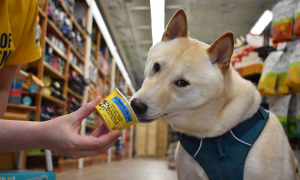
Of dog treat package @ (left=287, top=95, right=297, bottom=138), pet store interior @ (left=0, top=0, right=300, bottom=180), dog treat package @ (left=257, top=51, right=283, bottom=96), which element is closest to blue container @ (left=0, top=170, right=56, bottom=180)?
pet store interior @ (left=0, top=0, right=300, bottom=180)

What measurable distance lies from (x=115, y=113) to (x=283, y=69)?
199 centimetres

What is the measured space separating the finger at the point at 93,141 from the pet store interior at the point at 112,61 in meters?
0.69

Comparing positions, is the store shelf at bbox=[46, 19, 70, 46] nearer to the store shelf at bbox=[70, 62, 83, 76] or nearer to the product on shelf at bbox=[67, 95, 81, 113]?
the store shelf at bbox=[70, 62, 83, 76]

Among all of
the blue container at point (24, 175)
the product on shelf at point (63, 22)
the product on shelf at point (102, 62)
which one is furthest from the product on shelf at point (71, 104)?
the blue container at point (24, 175)

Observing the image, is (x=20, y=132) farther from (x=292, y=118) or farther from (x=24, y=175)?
(x=292, y=118)

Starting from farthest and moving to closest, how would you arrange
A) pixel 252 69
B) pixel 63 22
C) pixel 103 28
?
pixel 103 28 < pixel 63 22 < pixel 252 69

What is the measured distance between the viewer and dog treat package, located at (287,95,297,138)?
2.31 meters

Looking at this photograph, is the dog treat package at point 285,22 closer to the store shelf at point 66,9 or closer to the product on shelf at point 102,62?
the store shelf at point 66,9

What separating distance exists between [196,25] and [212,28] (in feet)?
2.12

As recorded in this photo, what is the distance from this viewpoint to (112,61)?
779cm

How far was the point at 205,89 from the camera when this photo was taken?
1.17m

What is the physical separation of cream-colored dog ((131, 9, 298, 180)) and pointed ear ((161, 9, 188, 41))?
9 centimetres

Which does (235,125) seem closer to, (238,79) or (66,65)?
(238,79)

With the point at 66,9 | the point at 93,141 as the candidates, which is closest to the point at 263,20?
the point at 66,9
